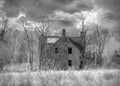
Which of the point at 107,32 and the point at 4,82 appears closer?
the point at 4,82

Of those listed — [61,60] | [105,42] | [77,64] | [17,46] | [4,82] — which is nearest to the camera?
[4,82]

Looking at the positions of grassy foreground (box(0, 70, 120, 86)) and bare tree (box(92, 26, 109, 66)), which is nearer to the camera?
grassy foreground (box(0, 70, 120, 86))

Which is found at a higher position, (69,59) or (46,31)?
(46,31)

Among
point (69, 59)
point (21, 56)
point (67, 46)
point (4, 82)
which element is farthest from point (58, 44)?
point (4, 82)

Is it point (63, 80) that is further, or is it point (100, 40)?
point (100, 40)

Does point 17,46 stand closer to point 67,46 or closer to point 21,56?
point 21,56

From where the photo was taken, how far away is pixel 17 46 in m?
42.8

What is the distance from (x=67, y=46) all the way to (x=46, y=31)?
7160 mm

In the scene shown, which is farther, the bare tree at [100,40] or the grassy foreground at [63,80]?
the bare tree at [100,40]

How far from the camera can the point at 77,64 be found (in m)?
31.2

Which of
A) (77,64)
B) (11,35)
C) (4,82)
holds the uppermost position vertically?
(11,35)

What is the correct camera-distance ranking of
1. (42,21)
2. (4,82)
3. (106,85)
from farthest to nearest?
(42,21) → (4,82) → (106,85)

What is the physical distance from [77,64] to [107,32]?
15676 millimetres

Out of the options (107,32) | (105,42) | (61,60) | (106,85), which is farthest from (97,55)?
(106,85)
